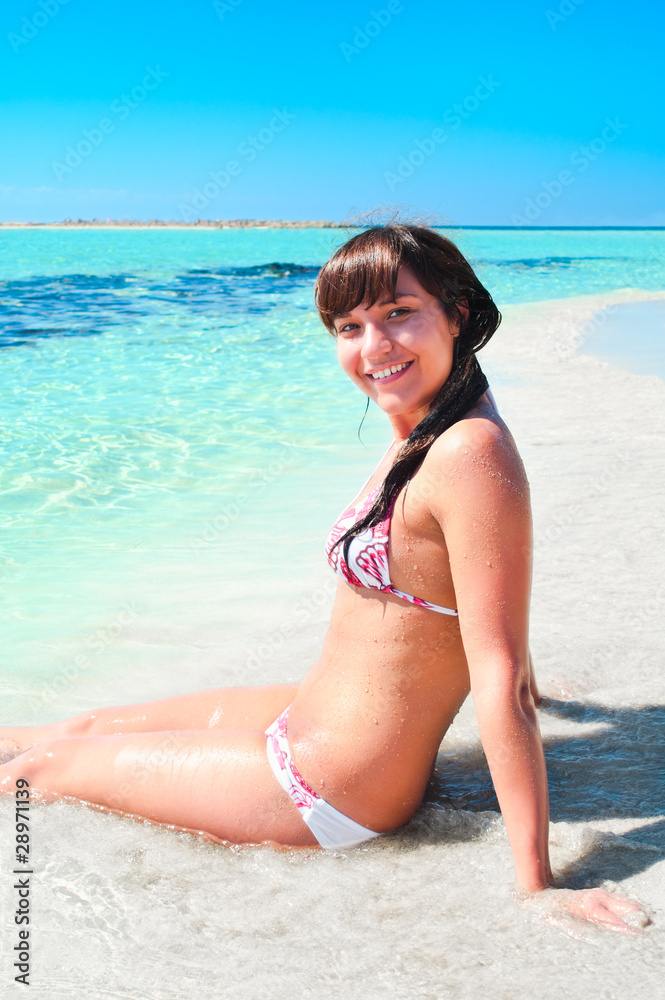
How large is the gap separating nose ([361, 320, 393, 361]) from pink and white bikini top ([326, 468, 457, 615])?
337 mm

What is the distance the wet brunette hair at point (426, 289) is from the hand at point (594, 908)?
0.91m

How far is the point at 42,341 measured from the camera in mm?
13258

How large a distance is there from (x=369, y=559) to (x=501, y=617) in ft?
1.19

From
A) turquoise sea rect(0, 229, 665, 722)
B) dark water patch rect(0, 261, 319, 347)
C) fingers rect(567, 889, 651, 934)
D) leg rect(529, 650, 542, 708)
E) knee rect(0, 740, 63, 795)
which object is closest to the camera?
fingers rect(567, 889, 651, 934)

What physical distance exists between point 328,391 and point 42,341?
19.9 feet

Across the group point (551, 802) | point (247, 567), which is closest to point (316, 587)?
point (247, 567)

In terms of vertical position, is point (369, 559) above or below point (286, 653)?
above

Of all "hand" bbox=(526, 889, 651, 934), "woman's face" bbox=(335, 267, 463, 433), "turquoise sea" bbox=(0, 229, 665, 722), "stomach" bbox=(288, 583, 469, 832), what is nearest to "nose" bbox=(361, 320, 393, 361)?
"woman's face" bbox=(335, 267, 463, 433)

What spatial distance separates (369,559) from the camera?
201cm

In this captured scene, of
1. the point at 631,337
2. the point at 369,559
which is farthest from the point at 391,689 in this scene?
the point at 631,337

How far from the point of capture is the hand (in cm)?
178

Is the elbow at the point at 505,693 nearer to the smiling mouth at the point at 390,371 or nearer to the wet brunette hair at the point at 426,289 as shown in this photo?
the wet brunette hair at the point at 426,289

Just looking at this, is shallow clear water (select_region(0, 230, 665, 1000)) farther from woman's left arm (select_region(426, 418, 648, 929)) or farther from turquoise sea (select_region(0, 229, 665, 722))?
woman's left arm (select_region(426, 418, 648, 929))

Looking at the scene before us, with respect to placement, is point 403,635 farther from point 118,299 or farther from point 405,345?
point 118,299
